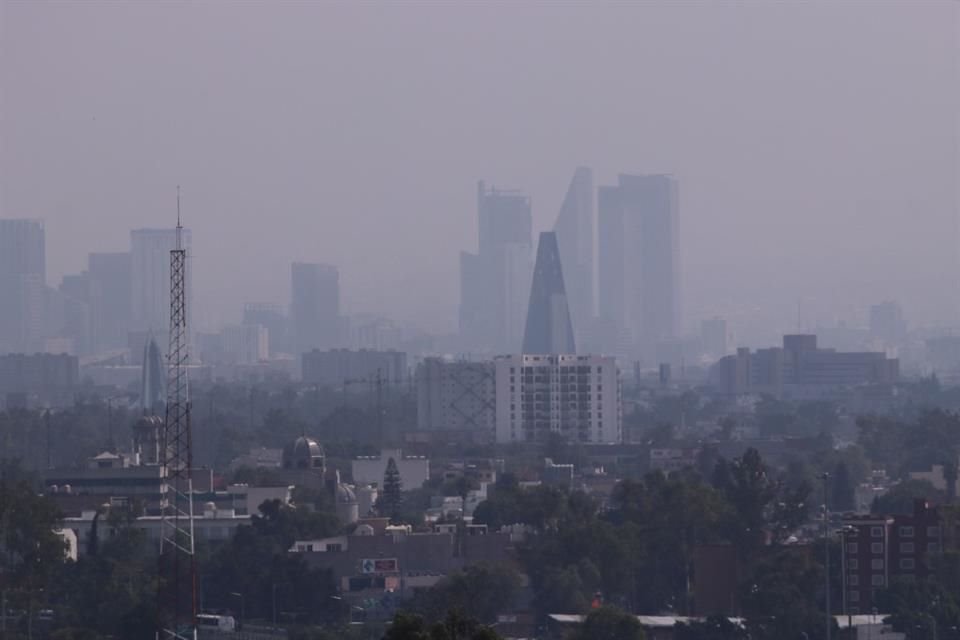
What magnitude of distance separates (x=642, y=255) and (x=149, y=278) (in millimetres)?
31144

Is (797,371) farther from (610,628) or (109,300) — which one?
(610,628)

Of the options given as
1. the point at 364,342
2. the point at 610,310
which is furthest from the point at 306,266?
the point at 610,310

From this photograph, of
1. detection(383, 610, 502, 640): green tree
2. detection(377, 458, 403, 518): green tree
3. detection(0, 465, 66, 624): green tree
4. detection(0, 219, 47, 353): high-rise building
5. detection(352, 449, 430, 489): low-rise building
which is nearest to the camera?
detection(383, 610, 502, 640): green tree

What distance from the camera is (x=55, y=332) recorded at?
12406 centimetres

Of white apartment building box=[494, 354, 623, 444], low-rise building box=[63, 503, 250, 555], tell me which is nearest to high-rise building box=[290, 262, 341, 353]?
white apartment building box=[494, 354, 623, 444]

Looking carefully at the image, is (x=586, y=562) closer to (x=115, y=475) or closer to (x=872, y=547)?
(x=872, y=547)

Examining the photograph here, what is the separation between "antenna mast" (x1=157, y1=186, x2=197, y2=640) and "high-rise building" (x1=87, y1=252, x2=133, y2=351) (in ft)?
298

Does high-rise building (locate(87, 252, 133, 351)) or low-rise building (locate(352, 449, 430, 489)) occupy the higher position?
high-rise building (locate(87, 252, 133, 351))

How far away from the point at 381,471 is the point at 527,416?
1702 cm

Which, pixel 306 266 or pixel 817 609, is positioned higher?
pixel 306 266

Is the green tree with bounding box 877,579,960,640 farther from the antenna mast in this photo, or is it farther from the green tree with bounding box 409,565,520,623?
the antenna mast

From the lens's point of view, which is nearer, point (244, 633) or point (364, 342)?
point (244, 633)

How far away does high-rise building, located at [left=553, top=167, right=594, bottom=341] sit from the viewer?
140 meters

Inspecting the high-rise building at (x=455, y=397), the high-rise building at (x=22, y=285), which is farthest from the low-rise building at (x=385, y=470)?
the high-rise building at (x=22, y=285)
